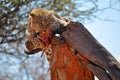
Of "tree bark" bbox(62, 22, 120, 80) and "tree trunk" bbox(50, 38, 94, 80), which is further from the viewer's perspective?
"tree trunk" bbox(50, 38, 94, 80)

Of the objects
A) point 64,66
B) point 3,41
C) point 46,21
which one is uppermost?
point 46,21

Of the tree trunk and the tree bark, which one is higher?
the tree bark

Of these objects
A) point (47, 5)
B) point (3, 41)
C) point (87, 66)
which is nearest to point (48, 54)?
point (87, 66)

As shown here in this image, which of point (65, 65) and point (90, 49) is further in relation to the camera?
point (65, 65)

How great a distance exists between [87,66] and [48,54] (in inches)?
7.6

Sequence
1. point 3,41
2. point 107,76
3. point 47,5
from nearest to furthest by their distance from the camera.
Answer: point 107,76 → point 47,5 → point 3,41

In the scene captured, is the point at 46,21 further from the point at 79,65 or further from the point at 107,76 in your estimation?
the point at 107,76

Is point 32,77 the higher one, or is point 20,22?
point 20,22

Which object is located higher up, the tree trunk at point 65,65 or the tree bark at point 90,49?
the tree bark at point 90,49

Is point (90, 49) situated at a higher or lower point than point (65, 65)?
higher

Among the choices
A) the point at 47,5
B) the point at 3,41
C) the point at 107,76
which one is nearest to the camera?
the point at 107,76

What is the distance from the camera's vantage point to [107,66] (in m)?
0.90

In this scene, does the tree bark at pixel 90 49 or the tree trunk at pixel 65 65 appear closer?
the tree bark at pixel 90 49

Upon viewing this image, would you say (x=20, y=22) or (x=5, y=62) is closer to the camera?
(x=20, y=22)
